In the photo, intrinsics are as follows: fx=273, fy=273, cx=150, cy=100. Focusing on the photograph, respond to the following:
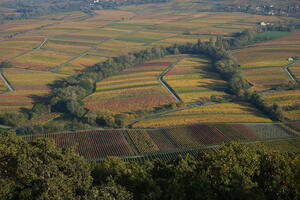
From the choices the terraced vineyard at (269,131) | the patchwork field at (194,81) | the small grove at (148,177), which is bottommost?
the terraced vineyard at (269,131)

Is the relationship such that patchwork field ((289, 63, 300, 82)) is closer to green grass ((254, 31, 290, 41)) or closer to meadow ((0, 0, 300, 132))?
meadow ((0, 0, 300, 132))

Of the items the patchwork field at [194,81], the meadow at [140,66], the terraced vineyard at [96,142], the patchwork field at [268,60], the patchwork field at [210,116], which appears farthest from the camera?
the patchwork field at [268,60]

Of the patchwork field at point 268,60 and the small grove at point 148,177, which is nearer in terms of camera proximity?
the small grove at point 148,177

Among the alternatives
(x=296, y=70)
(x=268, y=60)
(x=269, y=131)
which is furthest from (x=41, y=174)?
(x=268, y=60)

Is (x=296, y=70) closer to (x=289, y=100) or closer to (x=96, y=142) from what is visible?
(x=289, y=100)

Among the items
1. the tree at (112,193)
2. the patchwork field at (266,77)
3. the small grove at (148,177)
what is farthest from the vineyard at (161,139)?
the patchwork field at (266,77)

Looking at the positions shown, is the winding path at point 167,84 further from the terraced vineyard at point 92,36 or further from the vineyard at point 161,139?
the vineyard at point 161,139

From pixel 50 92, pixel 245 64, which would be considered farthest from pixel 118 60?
pixel 245 64

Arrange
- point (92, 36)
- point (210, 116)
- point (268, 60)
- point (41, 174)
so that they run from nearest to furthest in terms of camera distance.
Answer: point (41, 174) < point (210, 116) < point (268, 60) < point (92, 36)
